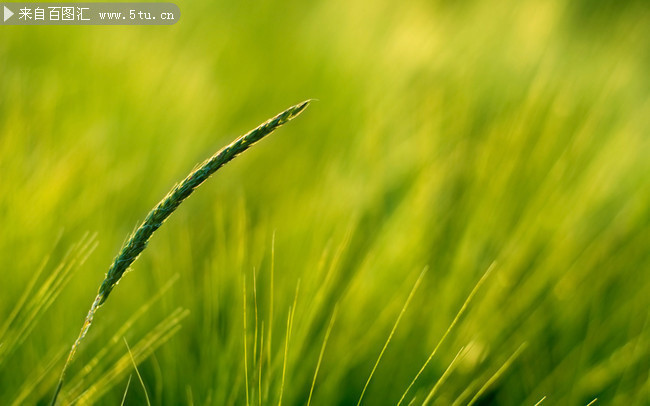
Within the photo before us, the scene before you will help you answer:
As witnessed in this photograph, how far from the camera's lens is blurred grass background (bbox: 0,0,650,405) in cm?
55

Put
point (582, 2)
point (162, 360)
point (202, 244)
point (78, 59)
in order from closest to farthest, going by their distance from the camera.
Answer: point (162, 360) < point (202, 244) < point (78, 59) < point (582, 2)

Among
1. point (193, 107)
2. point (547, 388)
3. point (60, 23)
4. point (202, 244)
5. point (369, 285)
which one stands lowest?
point (547, 388)

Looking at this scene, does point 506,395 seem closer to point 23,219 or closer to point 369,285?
point 369,285

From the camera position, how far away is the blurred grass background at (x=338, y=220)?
1.80ft

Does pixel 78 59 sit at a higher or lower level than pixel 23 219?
higher

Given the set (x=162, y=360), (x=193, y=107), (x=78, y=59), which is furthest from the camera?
(x=78, y=59)

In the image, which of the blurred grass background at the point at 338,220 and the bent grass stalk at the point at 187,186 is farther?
the blurred grass background at the point at 338,220

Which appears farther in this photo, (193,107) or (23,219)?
(193,107)

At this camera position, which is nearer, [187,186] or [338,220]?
[187,186]

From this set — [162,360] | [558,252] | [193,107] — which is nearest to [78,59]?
[193,107]

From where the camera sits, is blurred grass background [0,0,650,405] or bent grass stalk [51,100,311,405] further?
blurred grass background [0,0,650,405]

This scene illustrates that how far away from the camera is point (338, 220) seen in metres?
0.65

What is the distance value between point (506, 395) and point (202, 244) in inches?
14.0

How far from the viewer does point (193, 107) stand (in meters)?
0.90
